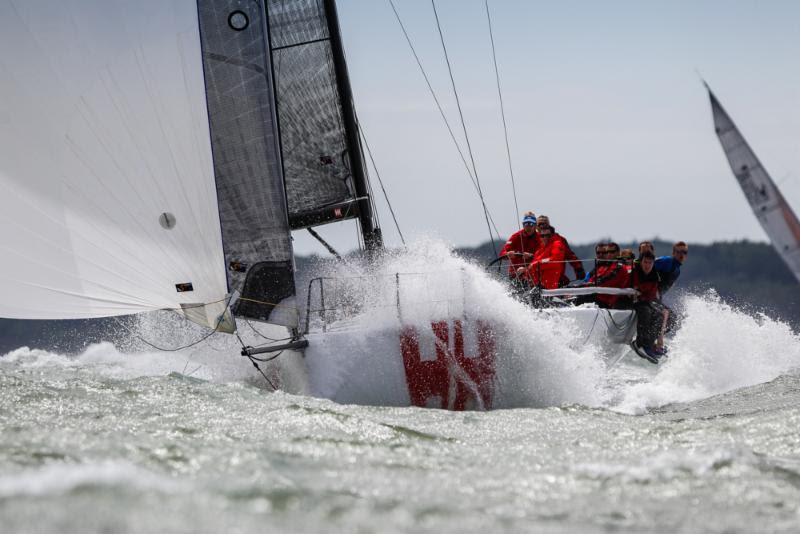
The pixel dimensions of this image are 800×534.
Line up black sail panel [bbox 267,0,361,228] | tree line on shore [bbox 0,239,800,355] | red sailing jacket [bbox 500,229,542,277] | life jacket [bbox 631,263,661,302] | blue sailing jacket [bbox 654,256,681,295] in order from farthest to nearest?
tree line on shore [bbox 0,239,800,355] < red sailing jacket [bbox 500,229,542,277] < blue sailing jacket [bbox 654,256,681,295] < life jacket [bbox 631,263,661,302] < black sail panel [bbox 267,0,361,228]

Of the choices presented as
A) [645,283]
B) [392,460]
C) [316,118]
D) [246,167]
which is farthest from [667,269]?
Result: [392,460]

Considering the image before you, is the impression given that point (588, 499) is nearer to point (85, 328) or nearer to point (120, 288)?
point (120, 288)

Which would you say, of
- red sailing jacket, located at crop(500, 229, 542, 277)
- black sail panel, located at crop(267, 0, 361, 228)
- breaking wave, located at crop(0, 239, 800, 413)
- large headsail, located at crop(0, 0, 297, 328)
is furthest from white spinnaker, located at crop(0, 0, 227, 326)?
red sailing jacket, located at crop(500, 229, 542, 277)

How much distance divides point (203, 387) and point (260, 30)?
276 cm

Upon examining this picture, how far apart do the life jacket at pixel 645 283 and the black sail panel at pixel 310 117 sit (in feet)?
8.45

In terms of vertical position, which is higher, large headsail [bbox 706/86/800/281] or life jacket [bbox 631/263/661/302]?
large headsail [bbox 706/86/800/281]

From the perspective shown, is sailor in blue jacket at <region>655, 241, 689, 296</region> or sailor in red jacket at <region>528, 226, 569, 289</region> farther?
sailor in blue jacket at <region>655, 241, 689, 296</region>

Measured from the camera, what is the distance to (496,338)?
6.96 metres

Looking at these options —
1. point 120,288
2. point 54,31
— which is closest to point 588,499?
point 120,288

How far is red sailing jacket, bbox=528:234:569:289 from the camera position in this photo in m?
8.57

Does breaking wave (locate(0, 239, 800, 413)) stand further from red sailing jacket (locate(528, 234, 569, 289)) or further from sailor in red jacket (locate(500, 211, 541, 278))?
sailor in red jacket (locate(500, 211, 541, 278))

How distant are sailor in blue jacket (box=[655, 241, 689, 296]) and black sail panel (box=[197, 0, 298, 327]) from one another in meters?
3.64

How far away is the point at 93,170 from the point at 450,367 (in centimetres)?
272

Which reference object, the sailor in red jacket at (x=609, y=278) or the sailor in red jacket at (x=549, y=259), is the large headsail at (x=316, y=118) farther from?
the sailor in red jacket at (x=609, y=278)
